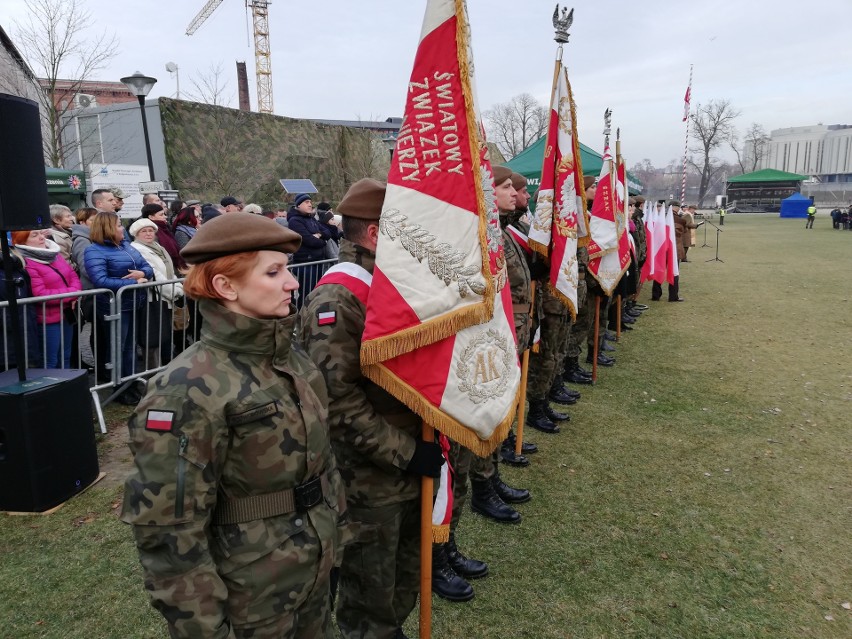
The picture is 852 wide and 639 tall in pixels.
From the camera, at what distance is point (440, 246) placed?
7.84 ft

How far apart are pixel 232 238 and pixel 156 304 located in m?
4.84

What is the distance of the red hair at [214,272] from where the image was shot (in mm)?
1653

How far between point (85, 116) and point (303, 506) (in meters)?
Answer: 22.8

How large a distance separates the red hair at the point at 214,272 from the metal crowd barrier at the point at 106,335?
3552 mm

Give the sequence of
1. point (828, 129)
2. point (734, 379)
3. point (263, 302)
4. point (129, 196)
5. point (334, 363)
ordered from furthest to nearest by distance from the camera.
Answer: point (828, 129), point (129, 196), point (734, 379), point (334, 363), point (263, 302)

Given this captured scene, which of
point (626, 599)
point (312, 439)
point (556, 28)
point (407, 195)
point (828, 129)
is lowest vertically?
point (626, 599)

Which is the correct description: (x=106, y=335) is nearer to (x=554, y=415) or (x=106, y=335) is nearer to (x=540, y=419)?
(x=540, y=419)

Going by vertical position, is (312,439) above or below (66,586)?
above

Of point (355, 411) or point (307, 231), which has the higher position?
point (307, 231)

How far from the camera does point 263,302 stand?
5.60 ft

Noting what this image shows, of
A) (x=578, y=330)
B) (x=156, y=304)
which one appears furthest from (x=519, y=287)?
(x=156, y=304)

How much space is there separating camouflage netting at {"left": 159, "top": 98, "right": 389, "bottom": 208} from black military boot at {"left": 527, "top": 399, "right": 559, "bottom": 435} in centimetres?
1573

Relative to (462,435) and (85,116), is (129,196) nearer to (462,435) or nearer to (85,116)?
(85,116)

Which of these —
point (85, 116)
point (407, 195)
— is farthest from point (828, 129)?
point (407, 195)
